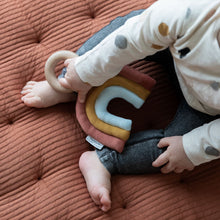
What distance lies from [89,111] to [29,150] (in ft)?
0.64

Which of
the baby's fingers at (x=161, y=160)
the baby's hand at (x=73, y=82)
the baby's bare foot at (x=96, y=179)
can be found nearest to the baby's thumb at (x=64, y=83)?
the baby's hand at (x=73, y=82)

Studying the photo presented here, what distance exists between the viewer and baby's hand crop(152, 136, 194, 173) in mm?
822

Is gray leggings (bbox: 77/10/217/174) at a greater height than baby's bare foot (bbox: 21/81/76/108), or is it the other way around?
baby's bare foot (bbox: 21/81/76/108)

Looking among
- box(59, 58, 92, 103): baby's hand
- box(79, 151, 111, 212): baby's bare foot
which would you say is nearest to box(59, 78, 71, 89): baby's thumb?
box(59, 58, 92, 103): baby's hand

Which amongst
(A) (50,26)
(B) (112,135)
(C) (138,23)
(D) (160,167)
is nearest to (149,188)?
(D) (160,167)

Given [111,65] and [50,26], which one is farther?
[50,26]

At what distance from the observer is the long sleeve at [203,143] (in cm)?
76

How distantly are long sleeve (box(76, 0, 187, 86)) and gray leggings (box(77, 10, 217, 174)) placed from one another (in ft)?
0.37

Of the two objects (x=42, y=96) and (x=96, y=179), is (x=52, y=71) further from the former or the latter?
(x=96, y=179)

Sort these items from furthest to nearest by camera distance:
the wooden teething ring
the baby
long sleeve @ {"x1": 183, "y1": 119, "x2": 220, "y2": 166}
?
1. the wooden teething ring
2. long sleeve @ {"x1": 183, "y1": 119, "x2": 220, "y2": 166}
3. the baby

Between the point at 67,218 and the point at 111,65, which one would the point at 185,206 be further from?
the point at 111,65

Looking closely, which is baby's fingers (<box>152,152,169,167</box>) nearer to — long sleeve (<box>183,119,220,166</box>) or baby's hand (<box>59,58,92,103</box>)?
long sleeve (<box>183,119,220,166</box>)

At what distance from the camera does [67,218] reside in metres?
0.83

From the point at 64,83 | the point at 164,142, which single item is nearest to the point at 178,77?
the point at 164,142
